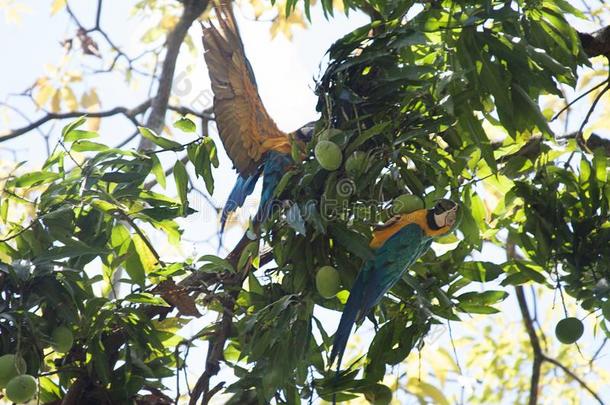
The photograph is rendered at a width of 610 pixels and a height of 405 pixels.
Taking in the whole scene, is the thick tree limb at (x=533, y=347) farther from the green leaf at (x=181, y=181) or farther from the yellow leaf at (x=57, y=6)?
the yellow leaf at (x=57, y=6)

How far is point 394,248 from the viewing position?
1.51m

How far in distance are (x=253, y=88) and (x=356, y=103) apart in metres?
0.51

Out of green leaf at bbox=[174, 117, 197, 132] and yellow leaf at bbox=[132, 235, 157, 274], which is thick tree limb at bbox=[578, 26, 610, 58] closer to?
green leaf at bbox=[174, 117, 197, 132]

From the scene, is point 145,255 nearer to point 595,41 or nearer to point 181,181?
point 181,181

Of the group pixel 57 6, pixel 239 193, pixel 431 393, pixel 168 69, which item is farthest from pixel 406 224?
pixel 57 6

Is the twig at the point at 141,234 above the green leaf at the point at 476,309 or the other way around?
above

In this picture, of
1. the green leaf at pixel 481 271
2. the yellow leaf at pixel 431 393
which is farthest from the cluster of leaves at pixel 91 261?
the yellow leaf at pixel 431 393

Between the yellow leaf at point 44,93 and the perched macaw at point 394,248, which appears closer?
the perched macaw at point 394,248

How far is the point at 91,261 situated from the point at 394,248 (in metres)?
0.60

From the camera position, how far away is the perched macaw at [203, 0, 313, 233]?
6.45 feet

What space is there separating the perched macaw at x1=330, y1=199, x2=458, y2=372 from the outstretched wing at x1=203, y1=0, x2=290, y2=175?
19.6 inches

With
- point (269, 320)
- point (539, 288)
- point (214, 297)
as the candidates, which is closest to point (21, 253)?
point (214, 297)

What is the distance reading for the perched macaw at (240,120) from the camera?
1.96 m

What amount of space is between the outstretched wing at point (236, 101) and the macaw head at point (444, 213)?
0.51 meters
